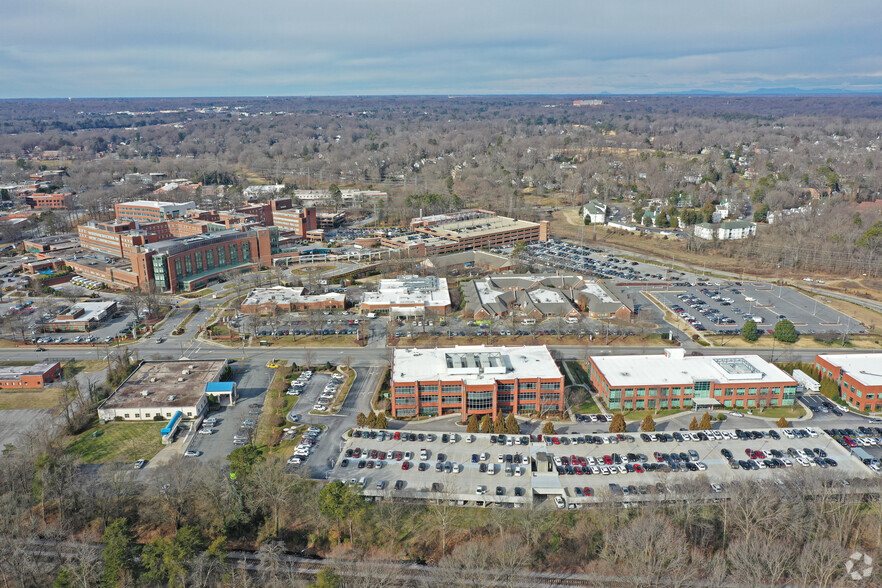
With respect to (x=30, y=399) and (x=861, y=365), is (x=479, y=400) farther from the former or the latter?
(x=30, y=399)

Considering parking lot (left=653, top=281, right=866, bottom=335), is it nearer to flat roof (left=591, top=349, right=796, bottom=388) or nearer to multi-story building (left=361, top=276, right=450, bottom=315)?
flat roof (left=591, top=349, right=796, bottom=388)

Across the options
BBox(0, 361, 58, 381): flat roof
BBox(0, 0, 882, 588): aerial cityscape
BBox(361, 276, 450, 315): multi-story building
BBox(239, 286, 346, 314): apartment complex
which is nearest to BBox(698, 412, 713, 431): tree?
BBox(0, 0, 882, 588): aerial cityscape

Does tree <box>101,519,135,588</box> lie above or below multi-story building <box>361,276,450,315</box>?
below

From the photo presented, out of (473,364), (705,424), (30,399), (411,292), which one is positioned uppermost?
(473,364)

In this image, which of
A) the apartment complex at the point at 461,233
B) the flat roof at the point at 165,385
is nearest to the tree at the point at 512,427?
the flat roof at the point at 165,385

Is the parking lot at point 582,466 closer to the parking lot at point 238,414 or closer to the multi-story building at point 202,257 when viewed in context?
the parking lot at point 238,414

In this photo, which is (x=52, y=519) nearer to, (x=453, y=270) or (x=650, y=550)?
(x=650, y=550)

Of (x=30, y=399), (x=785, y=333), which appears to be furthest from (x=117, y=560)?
(x=785, y=333)

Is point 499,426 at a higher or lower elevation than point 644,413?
higher
